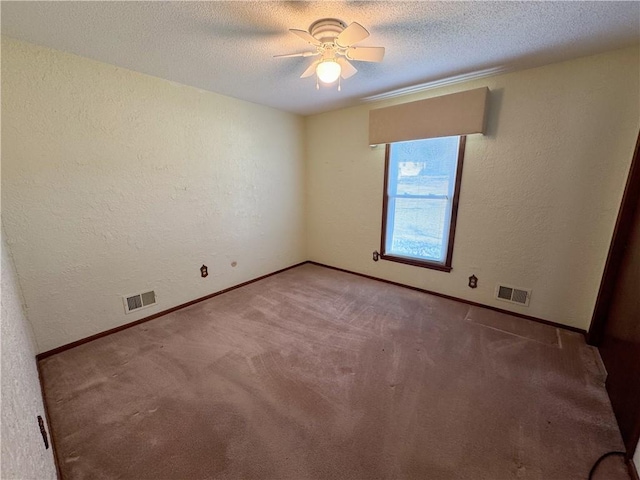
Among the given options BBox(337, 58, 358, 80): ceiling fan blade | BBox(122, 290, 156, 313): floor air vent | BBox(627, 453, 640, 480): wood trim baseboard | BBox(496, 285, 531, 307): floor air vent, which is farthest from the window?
BBox(122, 290, 156, 313): floor air vent

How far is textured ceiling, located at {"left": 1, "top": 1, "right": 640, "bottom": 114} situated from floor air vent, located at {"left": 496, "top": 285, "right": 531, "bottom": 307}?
1.96 m

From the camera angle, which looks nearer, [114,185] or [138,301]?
[114,185]

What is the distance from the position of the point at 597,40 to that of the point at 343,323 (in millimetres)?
2790

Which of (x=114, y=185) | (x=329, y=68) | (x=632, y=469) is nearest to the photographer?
(x=632, y=469)

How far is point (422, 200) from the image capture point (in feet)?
10.0

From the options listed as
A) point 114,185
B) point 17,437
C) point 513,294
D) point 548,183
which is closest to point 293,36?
point 114,185

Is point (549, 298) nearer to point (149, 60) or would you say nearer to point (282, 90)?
point (282, 90)

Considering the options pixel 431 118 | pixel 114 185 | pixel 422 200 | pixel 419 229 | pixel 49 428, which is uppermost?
pixel 431 118

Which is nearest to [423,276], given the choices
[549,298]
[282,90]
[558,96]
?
[549,298]

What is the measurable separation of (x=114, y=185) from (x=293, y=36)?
6.04ft

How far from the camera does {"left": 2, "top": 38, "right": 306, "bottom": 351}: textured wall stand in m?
1.88

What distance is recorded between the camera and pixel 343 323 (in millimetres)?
2541

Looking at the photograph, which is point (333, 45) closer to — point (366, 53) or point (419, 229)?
point (366, 53)

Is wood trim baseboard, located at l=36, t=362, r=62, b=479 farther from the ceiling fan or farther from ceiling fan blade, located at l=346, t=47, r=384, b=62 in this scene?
ceiling fan blade, located at l=346, t=47, r=384, b=62
